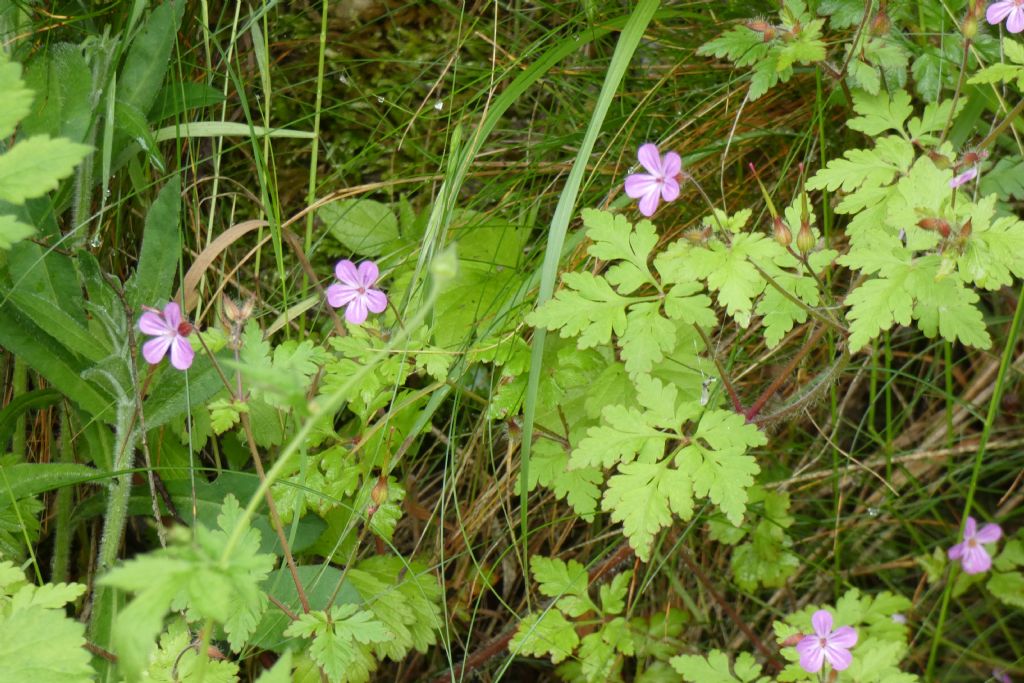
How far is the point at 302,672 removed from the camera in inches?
81.4

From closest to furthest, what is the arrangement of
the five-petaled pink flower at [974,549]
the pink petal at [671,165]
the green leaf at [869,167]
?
the pink petal at [671,165]
the green leaf at [869,167]
the five-petaled pink flower at [974,549]

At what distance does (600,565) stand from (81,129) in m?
1.63

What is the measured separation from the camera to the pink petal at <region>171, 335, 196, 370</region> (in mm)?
1717

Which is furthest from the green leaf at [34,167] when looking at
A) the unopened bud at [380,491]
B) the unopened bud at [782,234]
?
the unopened bud at [782,234]

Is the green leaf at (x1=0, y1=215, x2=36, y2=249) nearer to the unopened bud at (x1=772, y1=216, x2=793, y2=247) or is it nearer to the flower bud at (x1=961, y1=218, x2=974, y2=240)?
the unopened bud at (x1=772, y1=216, x2=793, y2=247)

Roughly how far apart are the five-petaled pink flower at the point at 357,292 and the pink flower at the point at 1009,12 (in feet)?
4.63

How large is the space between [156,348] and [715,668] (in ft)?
4.38

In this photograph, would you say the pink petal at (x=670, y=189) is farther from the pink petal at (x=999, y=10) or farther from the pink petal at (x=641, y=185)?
the pink petal at (x=999, y=10)

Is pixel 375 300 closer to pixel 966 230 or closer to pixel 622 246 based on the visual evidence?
pixel 622 246

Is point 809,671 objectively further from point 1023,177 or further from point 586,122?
point 586,122

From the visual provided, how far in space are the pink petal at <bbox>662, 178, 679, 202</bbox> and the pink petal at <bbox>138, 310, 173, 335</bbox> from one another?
974mm

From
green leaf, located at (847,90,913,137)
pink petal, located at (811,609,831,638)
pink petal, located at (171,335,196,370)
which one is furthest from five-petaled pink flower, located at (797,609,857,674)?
pink petal, located at (171,335,196,370)

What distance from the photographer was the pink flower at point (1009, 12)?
2.00 meters

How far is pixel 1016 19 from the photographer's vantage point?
201cm
